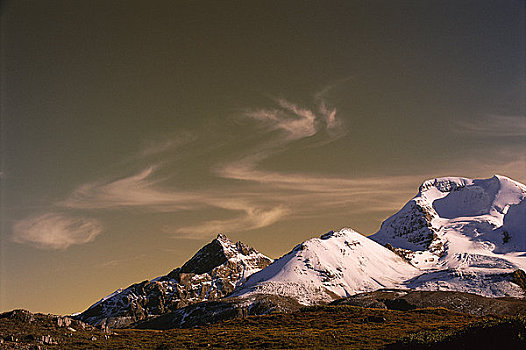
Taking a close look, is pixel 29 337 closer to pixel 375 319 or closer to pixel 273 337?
pixel 273 337

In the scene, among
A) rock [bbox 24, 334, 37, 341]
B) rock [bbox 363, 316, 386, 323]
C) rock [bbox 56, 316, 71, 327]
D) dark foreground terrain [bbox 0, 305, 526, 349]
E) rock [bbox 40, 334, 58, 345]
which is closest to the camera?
dark foreground terrain [bbox 0, 305, 526, 349]

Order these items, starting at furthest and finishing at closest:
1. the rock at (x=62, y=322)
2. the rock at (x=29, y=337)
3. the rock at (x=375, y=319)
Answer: the rock at (x=375, y=319) < the rock at (x=62, y=322) < the rock at (x=29, y=337)

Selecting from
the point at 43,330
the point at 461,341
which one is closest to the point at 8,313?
the point at 43,330

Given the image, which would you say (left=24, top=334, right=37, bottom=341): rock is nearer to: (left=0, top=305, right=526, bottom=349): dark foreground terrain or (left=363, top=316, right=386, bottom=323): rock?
(left=0, top=305, right=526, bottom=349): dark foreground terrain

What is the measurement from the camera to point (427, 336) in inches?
1849

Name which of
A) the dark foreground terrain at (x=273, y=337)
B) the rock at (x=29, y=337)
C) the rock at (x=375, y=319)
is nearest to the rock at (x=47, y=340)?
the dark foreground terrain at (x=273, y=337)

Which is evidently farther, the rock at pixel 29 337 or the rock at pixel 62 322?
the rock at pixel 62 322

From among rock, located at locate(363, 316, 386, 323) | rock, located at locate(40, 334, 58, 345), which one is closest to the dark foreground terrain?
rock, located at locate(40, 334, 58, 345)

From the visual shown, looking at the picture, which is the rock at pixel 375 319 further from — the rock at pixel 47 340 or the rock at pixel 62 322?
the rock at pixel 47 340

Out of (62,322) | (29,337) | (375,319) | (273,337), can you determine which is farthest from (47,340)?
(375,319)

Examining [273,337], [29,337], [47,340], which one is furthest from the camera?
[273,337]

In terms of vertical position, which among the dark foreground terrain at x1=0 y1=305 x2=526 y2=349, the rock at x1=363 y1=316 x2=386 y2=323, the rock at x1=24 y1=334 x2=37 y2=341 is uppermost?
the rock at x1=24 y1=334 x2=37 y2=341

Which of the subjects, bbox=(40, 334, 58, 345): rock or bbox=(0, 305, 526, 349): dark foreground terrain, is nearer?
bbox=(0, 305, 526, 349): dark foreground terrain

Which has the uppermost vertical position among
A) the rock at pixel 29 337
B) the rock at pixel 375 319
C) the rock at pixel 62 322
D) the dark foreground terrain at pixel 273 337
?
the rock at pixel 62 322
